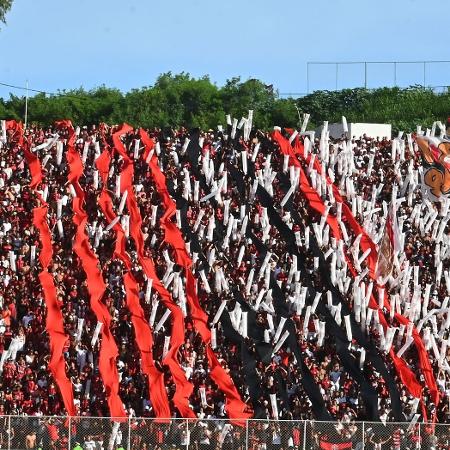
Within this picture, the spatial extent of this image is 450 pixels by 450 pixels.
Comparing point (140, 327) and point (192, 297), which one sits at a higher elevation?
point (192, 297)

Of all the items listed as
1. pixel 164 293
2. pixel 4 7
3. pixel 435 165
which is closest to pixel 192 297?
pixel 164 293

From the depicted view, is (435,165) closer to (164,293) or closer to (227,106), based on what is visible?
(164,293)

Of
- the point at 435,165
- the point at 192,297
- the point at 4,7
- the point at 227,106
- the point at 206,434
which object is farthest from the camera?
the point at 227,106

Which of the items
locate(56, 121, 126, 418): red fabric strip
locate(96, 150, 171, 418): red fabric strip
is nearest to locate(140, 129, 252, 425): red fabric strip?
locate(96, 150, 171, 418): red fabric strip

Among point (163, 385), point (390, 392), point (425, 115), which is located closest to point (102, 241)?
point (163, 385)

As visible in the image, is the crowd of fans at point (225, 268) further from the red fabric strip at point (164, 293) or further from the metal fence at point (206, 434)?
the metal fence at point (206, 434)

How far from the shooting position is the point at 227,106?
6844 centimetres

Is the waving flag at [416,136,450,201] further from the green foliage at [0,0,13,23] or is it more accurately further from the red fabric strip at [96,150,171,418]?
the green foliage at [0,0,13,23]

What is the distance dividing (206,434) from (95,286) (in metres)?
8.02

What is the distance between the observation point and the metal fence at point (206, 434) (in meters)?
23.8

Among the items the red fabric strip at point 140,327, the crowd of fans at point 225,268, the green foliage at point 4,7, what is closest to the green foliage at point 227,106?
the green foliage at point 4,7

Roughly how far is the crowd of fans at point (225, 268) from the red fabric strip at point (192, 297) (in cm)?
23

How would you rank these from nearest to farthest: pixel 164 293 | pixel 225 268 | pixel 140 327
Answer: pixel 140 327 < pixel 164 293 < pixel 225 268

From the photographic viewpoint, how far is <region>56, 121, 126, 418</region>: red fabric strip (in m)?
27.8
